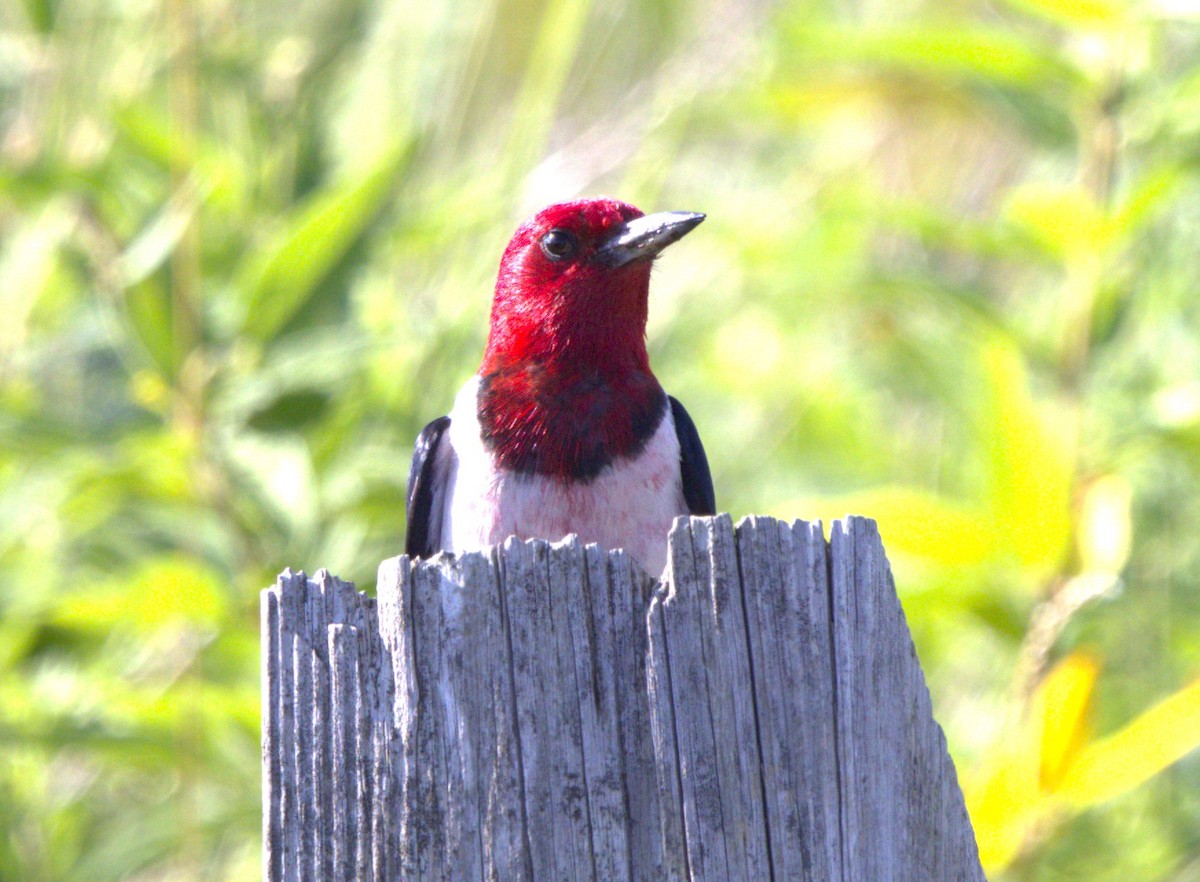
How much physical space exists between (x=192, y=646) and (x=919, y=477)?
8.90 feet

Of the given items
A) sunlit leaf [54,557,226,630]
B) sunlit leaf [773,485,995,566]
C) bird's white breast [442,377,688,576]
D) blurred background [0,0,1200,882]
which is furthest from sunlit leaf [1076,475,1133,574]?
sunlit leaf [54,557,226,630]

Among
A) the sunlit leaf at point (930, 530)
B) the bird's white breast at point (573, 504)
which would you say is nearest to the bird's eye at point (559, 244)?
the bird's white breast at point (573, 504)

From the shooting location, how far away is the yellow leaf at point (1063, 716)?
3.47m

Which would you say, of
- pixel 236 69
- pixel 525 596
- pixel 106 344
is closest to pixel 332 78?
pixel 236 69

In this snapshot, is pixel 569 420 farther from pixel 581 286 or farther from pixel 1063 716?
pixel 1063 716

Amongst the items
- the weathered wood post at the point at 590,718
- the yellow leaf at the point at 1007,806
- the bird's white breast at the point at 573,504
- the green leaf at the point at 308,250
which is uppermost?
the green leaf at the point at 308,250

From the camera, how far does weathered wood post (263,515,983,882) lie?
167 centimetres

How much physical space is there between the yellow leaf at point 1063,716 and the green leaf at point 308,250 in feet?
7.12

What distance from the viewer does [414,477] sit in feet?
11.2

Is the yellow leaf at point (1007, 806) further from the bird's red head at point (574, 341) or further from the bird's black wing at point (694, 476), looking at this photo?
the bird's red head at point (574, 341)

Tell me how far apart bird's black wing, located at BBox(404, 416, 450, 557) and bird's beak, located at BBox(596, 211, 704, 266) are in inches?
21.5

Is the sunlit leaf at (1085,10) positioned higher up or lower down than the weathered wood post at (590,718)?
higher up

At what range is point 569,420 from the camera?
3102 mm

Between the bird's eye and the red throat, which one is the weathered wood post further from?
the bird's eye
